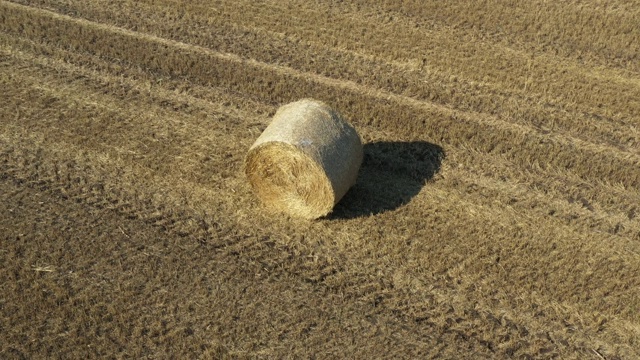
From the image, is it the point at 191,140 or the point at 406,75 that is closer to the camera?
the point at 191,140

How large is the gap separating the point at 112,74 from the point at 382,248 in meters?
6.18

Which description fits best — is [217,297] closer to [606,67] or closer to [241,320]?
[241,320]

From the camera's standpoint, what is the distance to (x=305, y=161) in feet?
31.9

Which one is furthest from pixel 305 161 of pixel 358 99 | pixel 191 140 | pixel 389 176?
pixel 358 99

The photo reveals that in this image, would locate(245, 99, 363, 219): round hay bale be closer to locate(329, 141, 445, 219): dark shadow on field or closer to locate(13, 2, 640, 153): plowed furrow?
locate(329, 141, 445, 219): dark shadow on field

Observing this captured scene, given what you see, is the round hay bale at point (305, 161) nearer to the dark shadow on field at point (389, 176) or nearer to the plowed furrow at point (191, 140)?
the dark shadow on field at point (389, 176)

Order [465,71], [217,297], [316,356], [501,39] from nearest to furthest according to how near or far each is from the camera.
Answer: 1. [316,356]
2. [217,297]
3. [465,71]
4. [501,39]

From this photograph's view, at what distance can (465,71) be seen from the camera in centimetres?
1402

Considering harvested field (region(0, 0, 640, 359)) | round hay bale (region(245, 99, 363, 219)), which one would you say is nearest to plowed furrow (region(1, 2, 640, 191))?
harvested field (region(0, 0, 640, 359))

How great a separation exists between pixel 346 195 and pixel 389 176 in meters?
0.78

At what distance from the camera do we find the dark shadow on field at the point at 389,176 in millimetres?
10406

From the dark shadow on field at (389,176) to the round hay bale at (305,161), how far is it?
1.13ft

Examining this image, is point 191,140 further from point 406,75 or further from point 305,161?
point 406,75

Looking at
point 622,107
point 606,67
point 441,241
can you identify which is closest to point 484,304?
point 441,241
